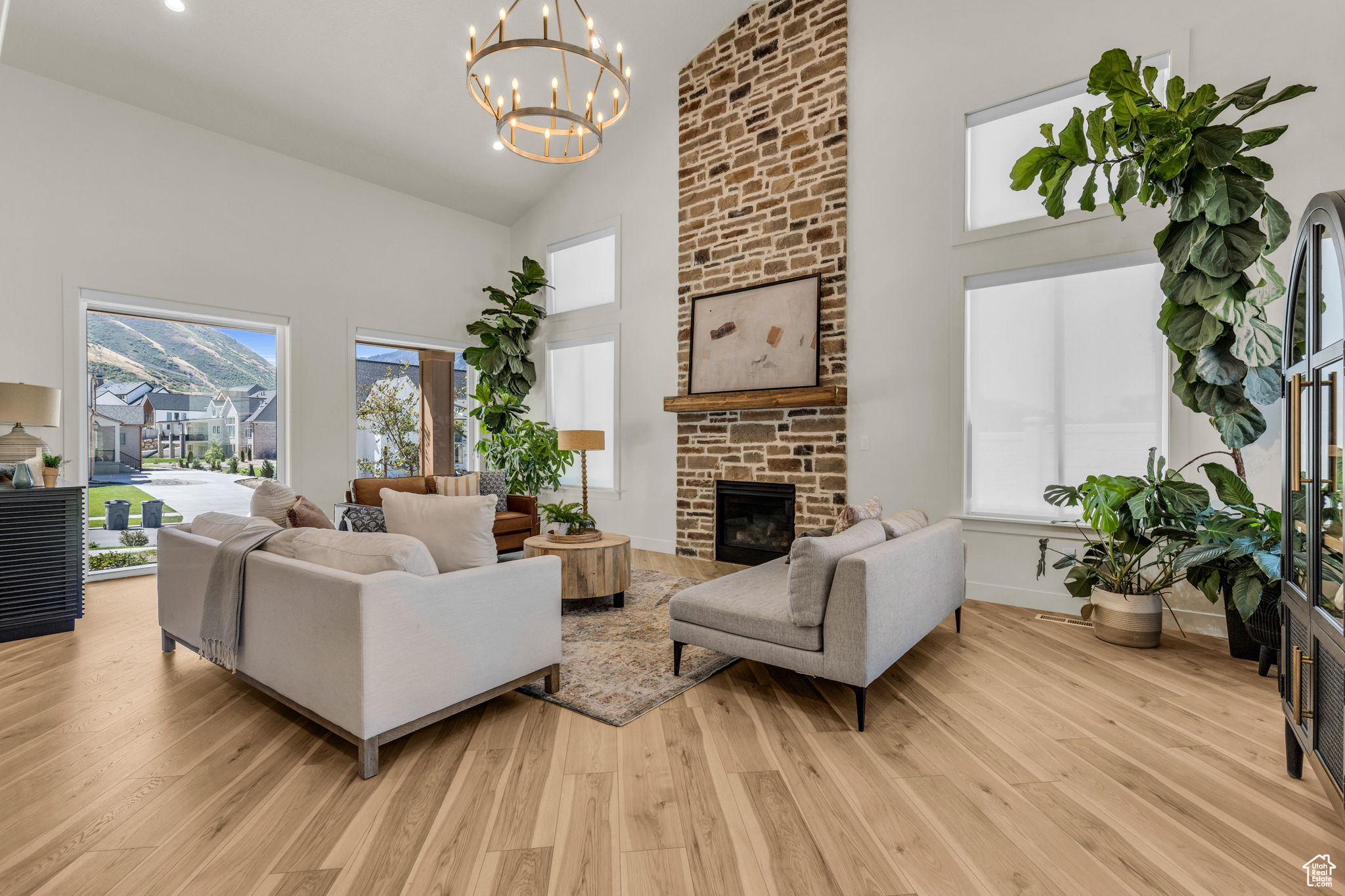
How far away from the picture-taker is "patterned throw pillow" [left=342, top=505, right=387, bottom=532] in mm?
4223

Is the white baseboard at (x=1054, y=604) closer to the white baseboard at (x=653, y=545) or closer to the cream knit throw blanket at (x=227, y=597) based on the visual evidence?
the white baseboard at (x=653, y=545)

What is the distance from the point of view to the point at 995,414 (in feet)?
13.8

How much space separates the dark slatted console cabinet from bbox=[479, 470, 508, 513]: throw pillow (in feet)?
8.79

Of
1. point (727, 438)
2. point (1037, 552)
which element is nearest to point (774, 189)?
point (727, 438)

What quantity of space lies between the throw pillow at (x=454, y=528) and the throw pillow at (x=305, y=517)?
479 mm

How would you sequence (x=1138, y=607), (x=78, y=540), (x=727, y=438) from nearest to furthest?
(x=1138, y=607)
(x=78, y=540)
(x=727, y=438)

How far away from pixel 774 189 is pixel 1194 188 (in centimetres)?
305

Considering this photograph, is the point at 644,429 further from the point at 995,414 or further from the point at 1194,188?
the point at 1194,188

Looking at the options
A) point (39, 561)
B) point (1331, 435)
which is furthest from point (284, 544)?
point (1331, 435)

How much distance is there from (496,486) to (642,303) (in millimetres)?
2255

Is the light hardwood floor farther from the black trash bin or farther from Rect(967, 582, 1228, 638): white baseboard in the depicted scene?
the black trash bin

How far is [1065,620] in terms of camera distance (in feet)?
12.4

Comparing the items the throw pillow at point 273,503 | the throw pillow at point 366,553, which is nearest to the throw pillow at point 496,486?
the throw pillow at point 273,503

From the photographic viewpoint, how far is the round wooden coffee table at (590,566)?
3.83 m
